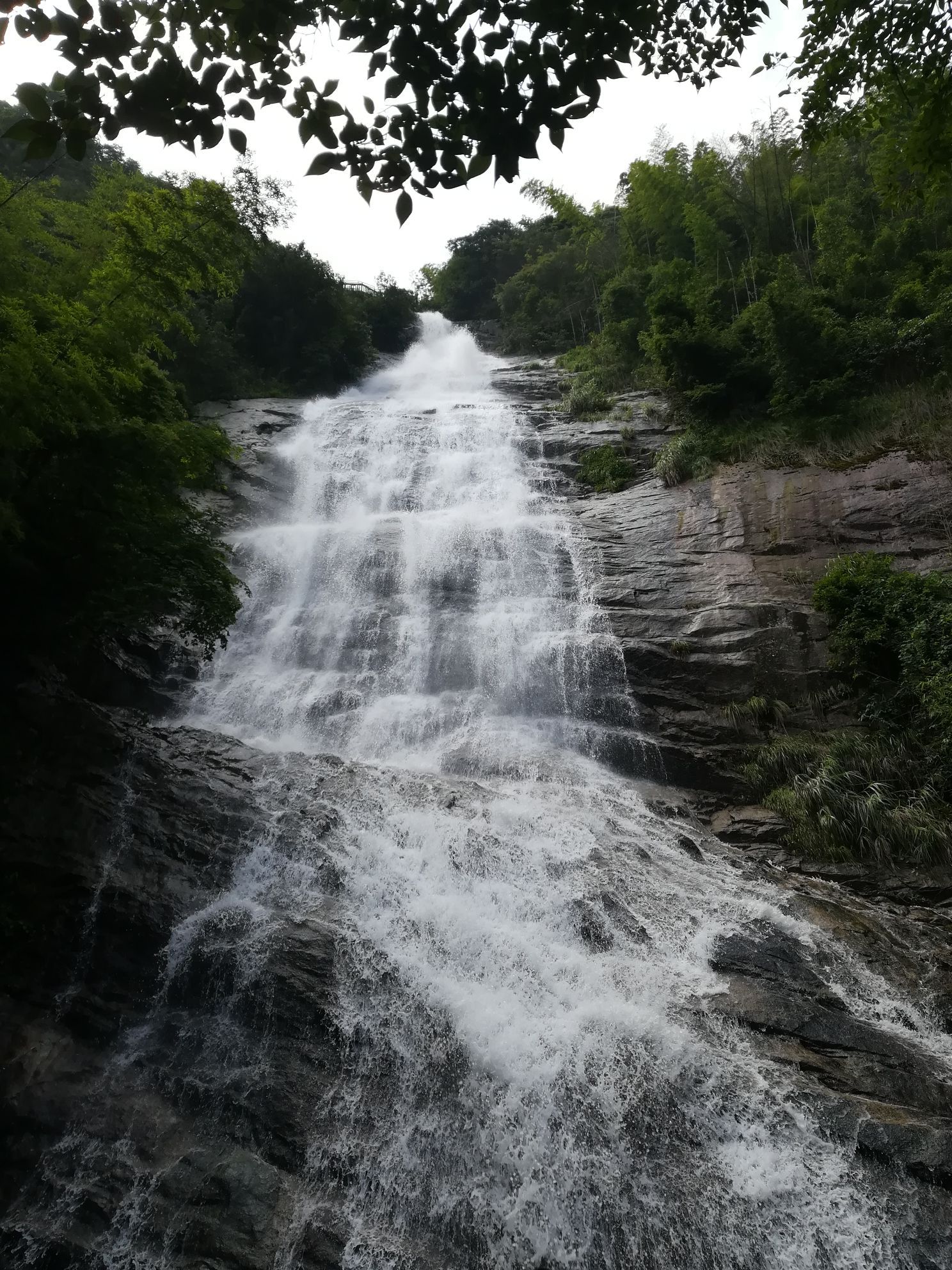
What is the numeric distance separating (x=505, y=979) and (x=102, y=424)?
5.97m

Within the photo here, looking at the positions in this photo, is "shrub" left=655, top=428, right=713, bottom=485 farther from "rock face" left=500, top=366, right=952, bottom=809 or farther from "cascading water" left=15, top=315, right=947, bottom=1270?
"cascading water" left=15, top=315, right=947, bottom=1270

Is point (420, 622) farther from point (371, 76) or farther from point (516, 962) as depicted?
point (371, 76)

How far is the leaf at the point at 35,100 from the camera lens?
8.22 feet

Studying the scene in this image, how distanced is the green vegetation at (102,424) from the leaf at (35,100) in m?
3.21

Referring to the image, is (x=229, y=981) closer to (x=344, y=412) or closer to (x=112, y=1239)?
(x=112, y=1239)

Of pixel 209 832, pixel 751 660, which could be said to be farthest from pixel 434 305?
pixel 209 832

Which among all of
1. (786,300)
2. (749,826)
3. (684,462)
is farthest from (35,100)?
(786,300)

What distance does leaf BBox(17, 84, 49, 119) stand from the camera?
2506mm

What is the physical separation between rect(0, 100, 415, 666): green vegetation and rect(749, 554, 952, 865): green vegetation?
728 cm

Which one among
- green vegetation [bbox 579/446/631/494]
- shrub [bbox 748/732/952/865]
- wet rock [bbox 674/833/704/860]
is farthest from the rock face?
wet rock [bbox 674/833/704/860]

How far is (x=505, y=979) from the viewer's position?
610 cm

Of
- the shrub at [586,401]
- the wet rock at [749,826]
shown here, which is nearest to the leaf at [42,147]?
the wet rock at [749,826]

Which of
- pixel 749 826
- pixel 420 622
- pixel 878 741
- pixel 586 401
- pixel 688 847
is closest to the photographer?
pixel 688 847

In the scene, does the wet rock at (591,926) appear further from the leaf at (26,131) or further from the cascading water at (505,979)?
the leaf at (26,131)
